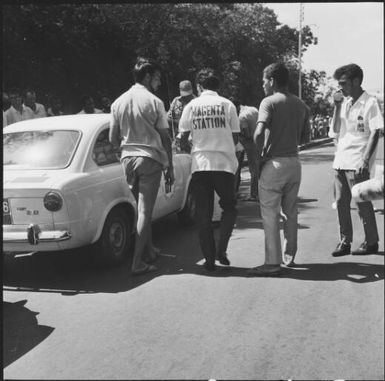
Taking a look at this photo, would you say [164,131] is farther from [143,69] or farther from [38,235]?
[38,235]

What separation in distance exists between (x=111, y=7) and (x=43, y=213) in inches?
11.1

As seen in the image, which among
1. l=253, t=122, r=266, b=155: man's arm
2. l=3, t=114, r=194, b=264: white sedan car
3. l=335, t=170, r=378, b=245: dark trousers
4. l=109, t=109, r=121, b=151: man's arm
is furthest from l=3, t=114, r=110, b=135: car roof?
l=335, t=170, r=378, b=245: dark trousers

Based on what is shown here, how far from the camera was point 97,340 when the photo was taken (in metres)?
1.04

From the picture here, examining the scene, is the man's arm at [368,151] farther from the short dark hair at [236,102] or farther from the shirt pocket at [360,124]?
the short dark hair at [236,102]

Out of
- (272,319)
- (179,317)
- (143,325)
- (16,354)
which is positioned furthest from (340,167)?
(272,319)

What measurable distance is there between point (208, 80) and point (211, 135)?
0.32 feet

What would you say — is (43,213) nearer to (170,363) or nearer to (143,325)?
(143,325)

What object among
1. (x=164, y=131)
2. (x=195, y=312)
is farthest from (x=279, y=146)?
(x=195, y=312)

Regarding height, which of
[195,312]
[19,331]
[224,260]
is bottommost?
[195,312]

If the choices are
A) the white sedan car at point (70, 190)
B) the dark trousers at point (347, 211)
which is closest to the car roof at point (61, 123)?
the white sedan car at point (70, 190)

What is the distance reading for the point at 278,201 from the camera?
0.67 m

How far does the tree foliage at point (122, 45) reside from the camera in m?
0.64

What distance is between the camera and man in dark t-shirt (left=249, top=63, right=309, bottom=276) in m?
0.54

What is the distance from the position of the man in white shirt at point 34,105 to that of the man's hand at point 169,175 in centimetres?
20
